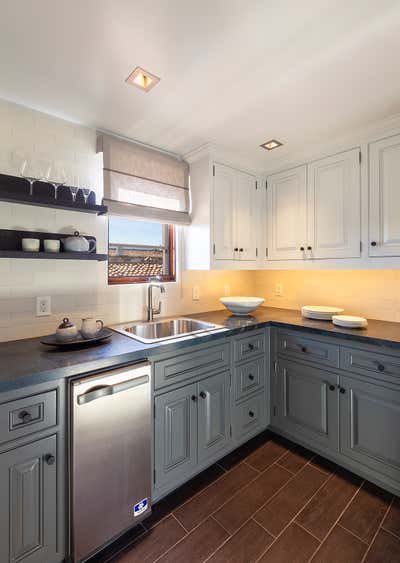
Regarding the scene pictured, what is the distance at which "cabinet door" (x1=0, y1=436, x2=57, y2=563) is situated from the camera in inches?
41.8

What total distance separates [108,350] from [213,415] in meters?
0.86

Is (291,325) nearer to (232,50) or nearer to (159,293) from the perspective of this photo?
(159,293)

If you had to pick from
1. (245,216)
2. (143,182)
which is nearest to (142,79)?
(143,182)

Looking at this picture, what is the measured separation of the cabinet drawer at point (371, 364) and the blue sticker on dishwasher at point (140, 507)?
1.40 m

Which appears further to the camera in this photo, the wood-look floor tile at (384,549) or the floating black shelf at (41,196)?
the floating black shelf at (41,196)

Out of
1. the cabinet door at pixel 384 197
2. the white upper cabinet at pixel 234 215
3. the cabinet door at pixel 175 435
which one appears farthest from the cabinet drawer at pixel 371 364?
the white upper cabinet at pixel 234 215

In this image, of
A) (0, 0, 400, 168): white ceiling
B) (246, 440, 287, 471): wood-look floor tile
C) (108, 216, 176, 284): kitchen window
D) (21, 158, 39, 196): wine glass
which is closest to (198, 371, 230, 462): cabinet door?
(246, 440, 287, 471): wood-look floor tile

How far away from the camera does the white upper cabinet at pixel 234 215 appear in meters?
2.23

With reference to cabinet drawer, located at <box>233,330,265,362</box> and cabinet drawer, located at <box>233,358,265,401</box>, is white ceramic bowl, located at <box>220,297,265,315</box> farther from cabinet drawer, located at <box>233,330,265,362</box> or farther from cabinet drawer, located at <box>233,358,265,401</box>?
cabinet drawer, located at <box>233,358,265,401</box>

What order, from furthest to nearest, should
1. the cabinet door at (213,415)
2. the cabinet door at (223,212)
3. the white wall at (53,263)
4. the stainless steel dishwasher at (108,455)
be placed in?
1. the cabinet door at (223,212)
2. the cabinet door at (213,415)
3. the white wall at (53,263)
4. the stainless steel dishwasher at (108,455)

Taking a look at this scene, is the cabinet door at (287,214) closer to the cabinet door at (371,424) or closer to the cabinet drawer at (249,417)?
the cabinet door at (371,424)

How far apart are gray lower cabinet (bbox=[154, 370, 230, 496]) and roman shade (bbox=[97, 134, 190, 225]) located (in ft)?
4.12

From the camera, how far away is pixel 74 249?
1.66 m

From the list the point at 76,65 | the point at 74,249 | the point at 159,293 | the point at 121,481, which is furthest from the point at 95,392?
the point at 76,65
